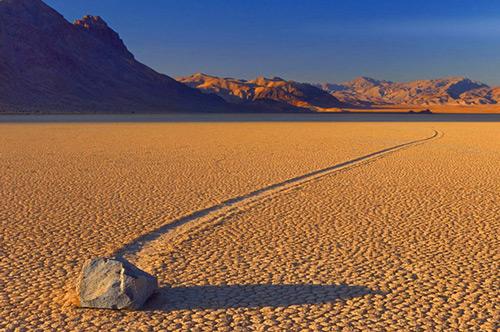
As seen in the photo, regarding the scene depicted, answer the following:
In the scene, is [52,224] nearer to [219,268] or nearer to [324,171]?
[219,268]

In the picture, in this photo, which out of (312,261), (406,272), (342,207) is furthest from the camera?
(342,207)

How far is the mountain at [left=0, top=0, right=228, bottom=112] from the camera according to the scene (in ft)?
294

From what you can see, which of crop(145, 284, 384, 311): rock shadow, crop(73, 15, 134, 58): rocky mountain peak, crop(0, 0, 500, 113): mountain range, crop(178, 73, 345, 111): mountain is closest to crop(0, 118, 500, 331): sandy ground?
crop(145, 284, 384, 311): rock shadow

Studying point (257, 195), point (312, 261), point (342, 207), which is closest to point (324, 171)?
point (257, 195)

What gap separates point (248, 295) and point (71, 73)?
4094 inches

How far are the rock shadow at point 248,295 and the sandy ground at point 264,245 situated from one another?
16 millimetres

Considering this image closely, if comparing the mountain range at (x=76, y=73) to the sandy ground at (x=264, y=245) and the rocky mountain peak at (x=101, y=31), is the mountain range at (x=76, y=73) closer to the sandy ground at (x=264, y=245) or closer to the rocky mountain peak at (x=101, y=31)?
the rocky mountain peak at (x=101, y=31)

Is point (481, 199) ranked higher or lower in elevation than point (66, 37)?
lower

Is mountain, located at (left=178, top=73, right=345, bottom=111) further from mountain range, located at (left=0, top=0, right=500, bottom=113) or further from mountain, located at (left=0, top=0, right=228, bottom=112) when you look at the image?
mountain, located at (left=0, top=0, right=228, bottom=112)

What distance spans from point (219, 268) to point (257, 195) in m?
4.32

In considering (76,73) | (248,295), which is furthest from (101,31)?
(248,295)

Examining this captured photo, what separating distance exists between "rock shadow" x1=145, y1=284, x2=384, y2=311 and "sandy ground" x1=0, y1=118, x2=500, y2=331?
0.05ft

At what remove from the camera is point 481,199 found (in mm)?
9344

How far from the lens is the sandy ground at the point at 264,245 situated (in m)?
4.29
